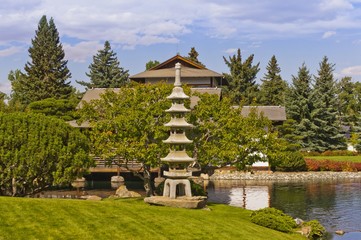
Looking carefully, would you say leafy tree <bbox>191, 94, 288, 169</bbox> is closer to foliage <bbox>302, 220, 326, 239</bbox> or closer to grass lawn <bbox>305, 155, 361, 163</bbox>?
foliage <bbox>302, 220, 326, 239</bbox>

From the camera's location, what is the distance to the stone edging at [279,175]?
55.6 m

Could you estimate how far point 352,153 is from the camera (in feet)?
232

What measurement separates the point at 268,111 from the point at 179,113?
38.7m

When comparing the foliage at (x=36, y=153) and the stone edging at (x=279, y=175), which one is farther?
the stone edging at (x=279, y=175)

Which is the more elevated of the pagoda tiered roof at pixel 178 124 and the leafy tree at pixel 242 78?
the leafy tree at pixel 242 78

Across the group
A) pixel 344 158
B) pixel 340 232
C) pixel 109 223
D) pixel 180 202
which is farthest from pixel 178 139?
pixel 344 158

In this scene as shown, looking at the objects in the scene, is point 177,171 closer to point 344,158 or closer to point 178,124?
point 178,124

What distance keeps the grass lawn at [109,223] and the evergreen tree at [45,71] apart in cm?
5941

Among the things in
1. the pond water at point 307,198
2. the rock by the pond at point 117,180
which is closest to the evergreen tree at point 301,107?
the pond water at point 307,198

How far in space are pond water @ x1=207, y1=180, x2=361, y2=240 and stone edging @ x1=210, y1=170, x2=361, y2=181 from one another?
2.05m

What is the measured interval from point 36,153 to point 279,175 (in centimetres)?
3344

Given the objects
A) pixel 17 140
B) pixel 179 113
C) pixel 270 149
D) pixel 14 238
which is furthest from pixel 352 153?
pixel 14 238

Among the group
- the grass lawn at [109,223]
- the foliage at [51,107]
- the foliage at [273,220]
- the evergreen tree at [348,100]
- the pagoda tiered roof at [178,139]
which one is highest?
the evergreen tree at [348,100]

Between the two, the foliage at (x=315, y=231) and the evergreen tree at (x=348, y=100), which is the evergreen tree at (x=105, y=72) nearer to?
the evergreen tree at (x=348, y=100)
